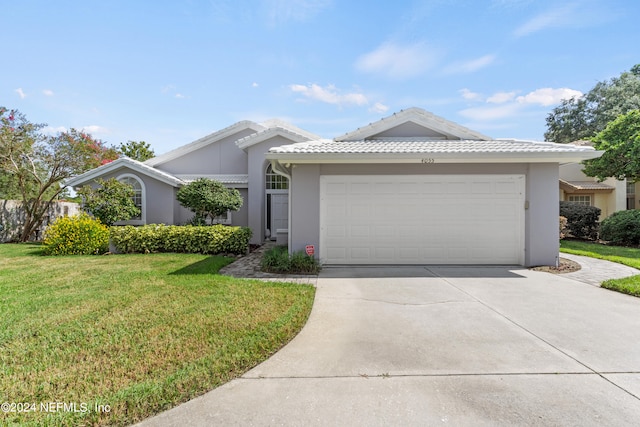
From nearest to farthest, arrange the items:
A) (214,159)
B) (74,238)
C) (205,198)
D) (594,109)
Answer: (74,238) < (205,198) < (214,159) < (594,109)

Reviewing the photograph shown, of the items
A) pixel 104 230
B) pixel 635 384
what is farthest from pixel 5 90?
pixel 635 384

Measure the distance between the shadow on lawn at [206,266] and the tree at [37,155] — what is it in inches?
428

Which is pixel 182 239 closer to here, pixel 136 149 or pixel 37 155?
pixel 37 155

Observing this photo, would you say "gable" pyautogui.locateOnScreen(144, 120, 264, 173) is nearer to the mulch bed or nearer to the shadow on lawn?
the shadow on lawn

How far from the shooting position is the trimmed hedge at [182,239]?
1048 centimetres

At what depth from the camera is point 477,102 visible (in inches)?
581

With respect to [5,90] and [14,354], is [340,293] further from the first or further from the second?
[5,90]

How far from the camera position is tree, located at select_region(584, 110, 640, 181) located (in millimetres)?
13225

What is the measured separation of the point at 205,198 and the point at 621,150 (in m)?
19.0

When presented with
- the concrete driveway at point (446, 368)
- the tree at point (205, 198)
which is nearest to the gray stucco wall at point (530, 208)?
the concrete driveway at point (446, 368)

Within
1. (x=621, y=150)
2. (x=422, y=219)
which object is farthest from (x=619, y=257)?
(x=621, y=150)

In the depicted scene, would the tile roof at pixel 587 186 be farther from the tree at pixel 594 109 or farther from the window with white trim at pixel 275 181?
the window with white trim at pixel 275 181

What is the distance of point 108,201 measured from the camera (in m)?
11.7

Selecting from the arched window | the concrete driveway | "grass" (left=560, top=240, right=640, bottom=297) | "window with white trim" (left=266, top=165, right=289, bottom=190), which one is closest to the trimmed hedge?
the arched window
